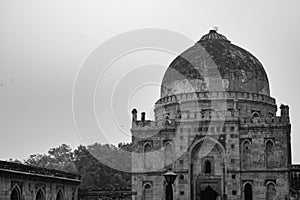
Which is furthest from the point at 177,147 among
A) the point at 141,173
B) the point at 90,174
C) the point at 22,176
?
the point at 90,174

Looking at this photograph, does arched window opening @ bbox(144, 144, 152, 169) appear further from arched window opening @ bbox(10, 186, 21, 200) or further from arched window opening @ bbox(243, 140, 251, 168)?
arched window opening @ bbox(10, 186, 21, 200)

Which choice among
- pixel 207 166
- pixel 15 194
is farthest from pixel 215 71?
pixel 15 194

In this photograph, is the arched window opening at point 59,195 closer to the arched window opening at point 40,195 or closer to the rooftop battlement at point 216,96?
the arched window opening at point 40,195

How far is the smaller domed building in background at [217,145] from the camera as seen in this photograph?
36094 mm

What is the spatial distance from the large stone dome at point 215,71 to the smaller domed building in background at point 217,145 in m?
0.07

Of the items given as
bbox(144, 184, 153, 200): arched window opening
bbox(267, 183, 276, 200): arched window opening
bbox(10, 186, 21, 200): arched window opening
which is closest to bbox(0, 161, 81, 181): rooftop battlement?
bbox(10, 186, 21, 200): arched window opening

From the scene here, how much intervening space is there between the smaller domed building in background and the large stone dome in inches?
2.8

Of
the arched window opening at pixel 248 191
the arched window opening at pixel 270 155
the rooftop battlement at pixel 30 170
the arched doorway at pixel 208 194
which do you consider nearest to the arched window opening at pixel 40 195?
the rooftop battlement at pixel 30 170

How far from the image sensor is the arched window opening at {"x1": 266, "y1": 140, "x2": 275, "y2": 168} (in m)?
36.2

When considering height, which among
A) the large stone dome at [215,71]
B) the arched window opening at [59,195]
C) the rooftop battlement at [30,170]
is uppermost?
the large stone dome at [215,71]

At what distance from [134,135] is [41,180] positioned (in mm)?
8021

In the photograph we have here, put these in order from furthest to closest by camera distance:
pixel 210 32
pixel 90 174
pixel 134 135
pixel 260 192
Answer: pixel 90 174
pixel 210 32
pixel 134 135
pixel 260 192

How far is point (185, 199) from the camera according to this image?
3634 cm

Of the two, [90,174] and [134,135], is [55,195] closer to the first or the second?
[134,135]
